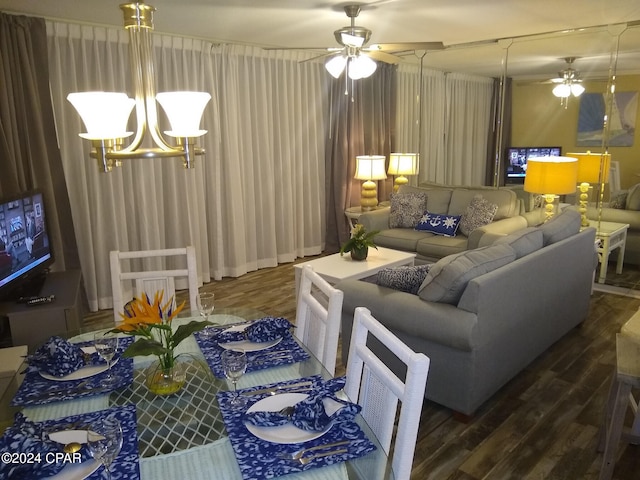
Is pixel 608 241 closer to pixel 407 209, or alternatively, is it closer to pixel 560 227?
pixel 560 227

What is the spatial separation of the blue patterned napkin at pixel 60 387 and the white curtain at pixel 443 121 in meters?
5.60

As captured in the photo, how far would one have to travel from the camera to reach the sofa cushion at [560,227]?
3.30 m

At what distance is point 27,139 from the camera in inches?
146

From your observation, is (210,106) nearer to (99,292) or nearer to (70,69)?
(70,69)

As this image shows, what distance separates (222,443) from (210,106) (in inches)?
160

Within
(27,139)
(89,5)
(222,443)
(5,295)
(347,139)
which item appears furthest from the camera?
(347,139)

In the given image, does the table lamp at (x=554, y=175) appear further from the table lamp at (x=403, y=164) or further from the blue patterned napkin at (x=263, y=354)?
the blue patterned napkin at (x=263, y=354)

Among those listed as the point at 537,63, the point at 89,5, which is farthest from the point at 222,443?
the point at 537,63

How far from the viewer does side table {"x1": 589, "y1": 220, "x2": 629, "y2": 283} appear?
4.78 meters

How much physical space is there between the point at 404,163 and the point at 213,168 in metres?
2.33

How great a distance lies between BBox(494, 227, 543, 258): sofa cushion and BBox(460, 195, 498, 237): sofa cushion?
1.81 meters

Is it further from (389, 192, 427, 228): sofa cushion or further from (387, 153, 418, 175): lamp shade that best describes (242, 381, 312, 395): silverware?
(387, 153, 418, 175): lamp shade

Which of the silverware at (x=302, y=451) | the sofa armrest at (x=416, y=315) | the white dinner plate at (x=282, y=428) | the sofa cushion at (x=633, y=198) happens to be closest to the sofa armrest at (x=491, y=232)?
the sofa cushion at (x=633, y=198)

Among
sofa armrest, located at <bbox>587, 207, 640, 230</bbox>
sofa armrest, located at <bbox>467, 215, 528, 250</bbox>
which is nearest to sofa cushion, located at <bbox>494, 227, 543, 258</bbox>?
sofa armrest, located at <bbox>467, 215, 528, 250</bbox>
